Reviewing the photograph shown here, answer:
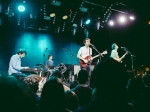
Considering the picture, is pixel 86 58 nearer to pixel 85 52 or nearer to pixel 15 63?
pixel 85 52

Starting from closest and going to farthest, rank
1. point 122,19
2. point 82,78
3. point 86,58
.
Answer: point 82,78
point 86,58
point 122,19

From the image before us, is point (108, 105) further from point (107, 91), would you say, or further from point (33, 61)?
point (33, 61)

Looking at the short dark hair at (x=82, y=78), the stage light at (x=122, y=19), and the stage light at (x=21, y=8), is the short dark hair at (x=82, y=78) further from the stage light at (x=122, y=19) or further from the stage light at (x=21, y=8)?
the stage light at (x=122, y=19)

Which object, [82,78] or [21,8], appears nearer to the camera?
[82,78]

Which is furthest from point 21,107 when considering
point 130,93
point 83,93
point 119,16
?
point 119,16

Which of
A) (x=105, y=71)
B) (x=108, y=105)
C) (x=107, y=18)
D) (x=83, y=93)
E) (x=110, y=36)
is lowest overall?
(x=83, y=93)

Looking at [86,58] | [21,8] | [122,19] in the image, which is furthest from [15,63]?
[122,19]

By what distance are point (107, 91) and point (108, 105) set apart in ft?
0.35

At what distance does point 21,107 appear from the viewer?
82 cm

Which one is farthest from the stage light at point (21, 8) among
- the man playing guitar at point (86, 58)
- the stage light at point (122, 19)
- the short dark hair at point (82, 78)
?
the short dark hair at point (82, 78)

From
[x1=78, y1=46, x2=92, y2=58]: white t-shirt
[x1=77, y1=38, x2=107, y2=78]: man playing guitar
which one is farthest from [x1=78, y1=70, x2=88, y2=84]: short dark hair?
[x1=78, y1=46, x2=92, y2=58]: white t-shirt

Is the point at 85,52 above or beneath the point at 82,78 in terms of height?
above

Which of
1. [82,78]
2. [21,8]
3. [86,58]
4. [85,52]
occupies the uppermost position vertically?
[21,8]

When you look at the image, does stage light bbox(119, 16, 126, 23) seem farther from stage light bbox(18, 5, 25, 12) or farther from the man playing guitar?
stage light bbox(18, 5, 25, 12)
